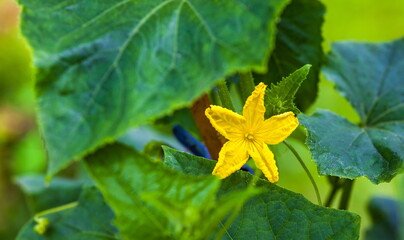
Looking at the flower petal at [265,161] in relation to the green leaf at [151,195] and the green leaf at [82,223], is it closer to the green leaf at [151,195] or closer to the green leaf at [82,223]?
the green leaf at [151,195]

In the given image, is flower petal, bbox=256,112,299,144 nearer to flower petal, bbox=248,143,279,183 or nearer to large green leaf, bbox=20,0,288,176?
flower petal, bbox=248,143,279,183

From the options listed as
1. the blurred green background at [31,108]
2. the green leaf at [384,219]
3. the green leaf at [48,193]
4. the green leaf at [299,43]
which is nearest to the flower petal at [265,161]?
the green leaf at [299,43]

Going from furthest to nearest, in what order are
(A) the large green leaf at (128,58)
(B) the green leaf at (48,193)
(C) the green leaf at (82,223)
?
(B) the green leaf at (48,193) < (C) the green leaf at (82,223) < (A) the large green leaf at (128,58)

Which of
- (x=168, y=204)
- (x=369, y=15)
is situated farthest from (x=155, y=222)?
(x=369, y=15)

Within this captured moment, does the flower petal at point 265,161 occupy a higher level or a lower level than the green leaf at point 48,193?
higher

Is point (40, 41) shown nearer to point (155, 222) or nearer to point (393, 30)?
point (155, 222)

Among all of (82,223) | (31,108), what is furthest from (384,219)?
(31,108)

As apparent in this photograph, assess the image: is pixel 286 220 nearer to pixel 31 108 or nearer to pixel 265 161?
pixel 265 161

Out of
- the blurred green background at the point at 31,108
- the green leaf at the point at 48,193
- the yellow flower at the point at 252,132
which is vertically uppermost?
the yellow flower at the point at 252,132
